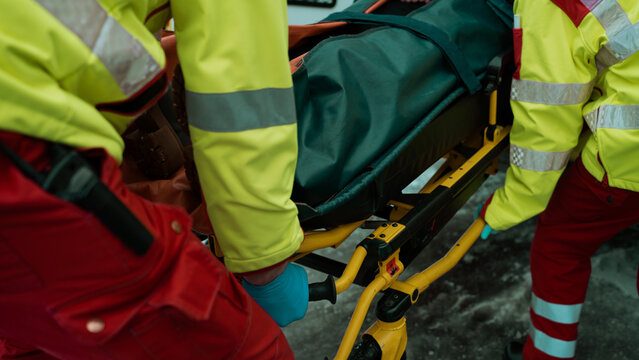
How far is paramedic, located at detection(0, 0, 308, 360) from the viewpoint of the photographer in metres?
0.65

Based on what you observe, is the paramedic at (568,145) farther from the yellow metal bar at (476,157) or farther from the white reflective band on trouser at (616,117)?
the yellow metal bar at (476,157)

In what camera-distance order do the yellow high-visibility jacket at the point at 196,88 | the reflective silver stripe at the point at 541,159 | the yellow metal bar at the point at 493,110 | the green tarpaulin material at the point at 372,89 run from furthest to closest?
the yellow metal bar at the point at 493,110, the reflective silver stripe at the point at 541,159, the green tarpaulin material at the point at 372,89, the yellow high-visibility jacket at the point at 196,88

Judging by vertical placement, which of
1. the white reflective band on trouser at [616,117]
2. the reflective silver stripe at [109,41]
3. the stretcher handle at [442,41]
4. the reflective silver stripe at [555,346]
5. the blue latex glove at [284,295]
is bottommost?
the reflective silver stripe at [555,346]

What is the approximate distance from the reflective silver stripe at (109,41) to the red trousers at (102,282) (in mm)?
138

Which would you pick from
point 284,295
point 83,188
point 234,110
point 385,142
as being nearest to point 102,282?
point 83,188

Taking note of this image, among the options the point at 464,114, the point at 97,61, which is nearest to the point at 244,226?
the point at 97,61

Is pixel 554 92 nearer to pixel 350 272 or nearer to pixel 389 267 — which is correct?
pixel 389 267

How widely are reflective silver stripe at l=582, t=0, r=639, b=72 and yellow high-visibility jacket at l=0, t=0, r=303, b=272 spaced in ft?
3.35

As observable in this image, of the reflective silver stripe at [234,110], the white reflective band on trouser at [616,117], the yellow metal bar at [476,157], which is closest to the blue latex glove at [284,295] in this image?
the reflective silver stripe at [234,110]

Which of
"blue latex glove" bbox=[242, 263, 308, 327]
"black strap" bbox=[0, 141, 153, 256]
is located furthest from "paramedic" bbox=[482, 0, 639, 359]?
"black strap" bbox=[0, 141, 153, 256]

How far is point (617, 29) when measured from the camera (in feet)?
4.47

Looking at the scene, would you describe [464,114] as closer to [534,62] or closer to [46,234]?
[534,62]

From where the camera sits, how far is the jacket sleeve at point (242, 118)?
84cm

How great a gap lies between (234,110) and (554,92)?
1164 mm
